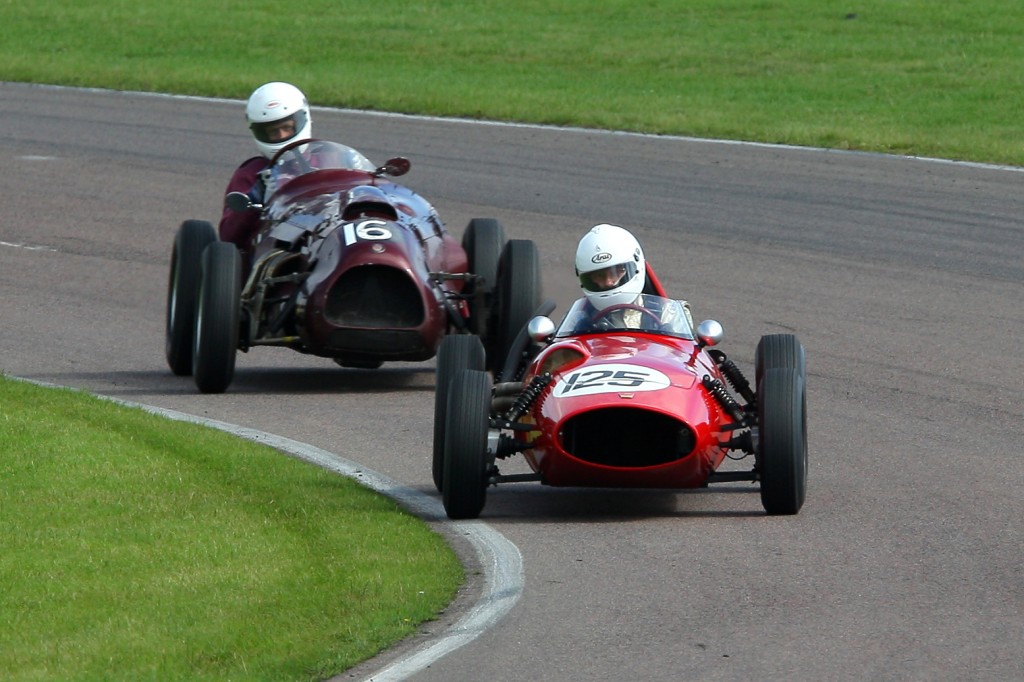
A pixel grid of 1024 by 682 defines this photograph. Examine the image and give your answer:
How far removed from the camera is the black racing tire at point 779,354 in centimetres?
984

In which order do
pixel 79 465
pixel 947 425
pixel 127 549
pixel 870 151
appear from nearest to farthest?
pixel 127 549
pixel 79 465
pixel 947 425
pixel 870 151

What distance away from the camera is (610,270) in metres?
10.4

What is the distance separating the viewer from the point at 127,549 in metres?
8.47

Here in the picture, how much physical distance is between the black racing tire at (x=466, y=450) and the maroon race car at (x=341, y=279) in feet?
11.5

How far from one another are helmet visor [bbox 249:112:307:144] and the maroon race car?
A: 327 mm

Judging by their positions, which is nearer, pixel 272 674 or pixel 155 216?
pixel 272 674

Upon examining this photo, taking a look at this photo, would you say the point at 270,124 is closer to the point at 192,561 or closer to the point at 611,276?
the point at 611,276

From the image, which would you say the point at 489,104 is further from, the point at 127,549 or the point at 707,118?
the point at 127,549

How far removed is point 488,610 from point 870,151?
17.5m

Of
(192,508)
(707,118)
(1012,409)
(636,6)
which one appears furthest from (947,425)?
(636,6)

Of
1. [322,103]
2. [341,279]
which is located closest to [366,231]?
[341,279]

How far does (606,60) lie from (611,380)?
2461 cm

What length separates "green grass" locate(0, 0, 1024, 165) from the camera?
27109mm

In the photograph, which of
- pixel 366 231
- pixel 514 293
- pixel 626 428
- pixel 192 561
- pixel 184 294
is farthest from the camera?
pixel 184 294
